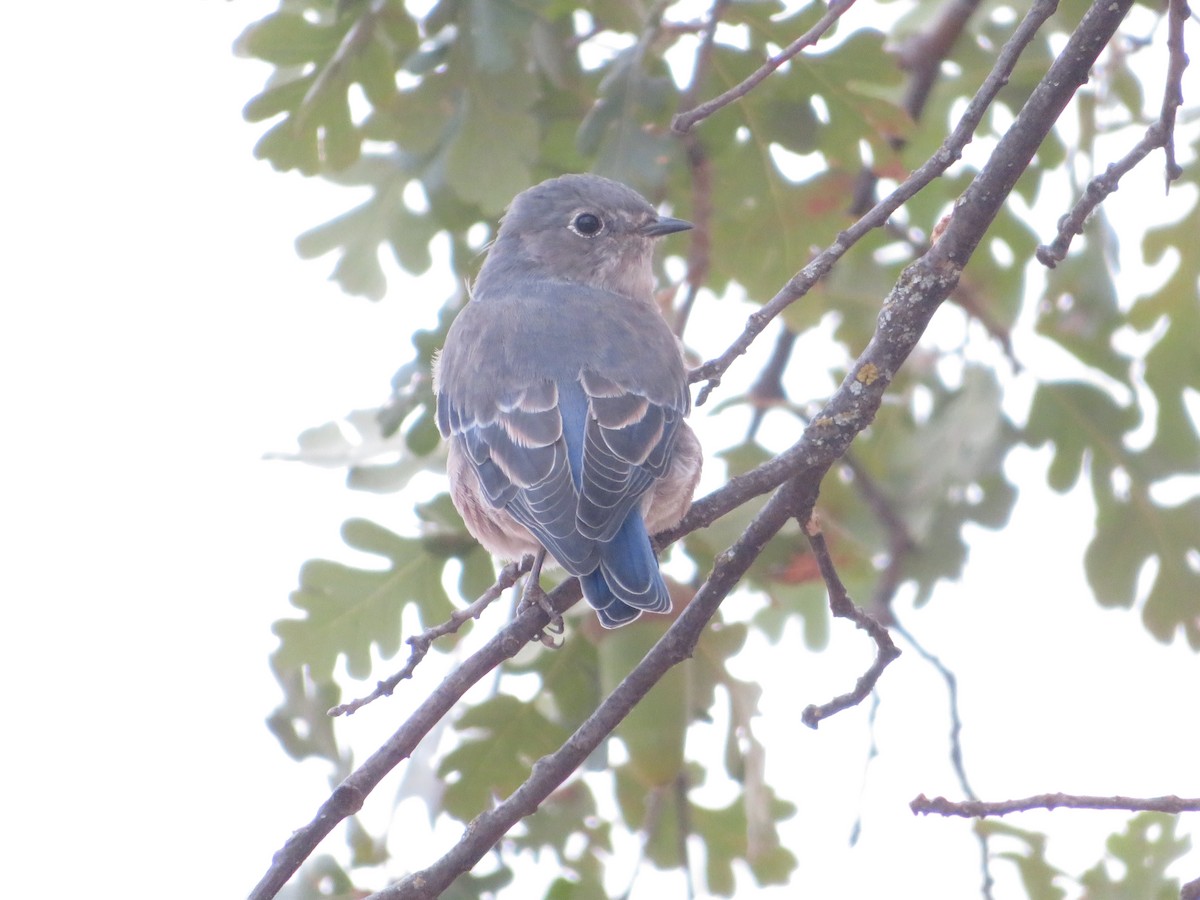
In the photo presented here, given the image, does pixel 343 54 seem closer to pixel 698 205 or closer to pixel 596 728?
pixel 698 205

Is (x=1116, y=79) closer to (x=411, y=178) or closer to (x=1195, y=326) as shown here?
(x=1195, y=326)

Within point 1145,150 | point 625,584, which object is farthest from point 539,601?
point 1145,150

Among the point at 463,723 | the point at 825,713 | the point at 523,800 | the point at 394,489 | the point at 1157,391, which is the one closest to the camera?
the point at 523,800

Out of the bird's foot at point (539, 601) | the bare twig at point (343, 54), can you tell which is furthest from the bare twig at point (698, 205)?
the bird's foot at point (539, 601)

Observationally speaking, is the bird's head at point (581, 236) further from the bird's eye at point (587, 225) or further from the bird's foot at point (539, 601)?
the bird's foot at point (539, 601)

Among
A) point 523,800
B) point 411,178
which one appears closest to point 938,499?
point 411,178

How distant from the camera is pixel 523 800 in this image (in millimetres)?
2822

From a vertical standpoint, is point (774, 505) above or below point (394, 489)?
below

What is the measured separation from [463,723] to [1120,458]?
264cm

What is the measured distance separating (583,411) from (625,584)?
845 mm

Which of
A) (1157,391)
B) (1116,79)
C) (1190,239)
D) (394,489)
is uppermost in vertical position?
(1116,79)

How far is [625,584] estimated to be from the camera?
147 inches

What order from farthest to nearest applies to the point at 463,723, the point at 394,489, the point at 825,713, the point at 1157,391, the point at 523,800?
the point at 1157,391 < the point at 394,489 < the point at 463,723 < the point at 825,713 < the point at 523,800

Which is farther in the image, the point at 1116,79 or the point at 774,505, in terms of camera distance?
the point at 1116,79
